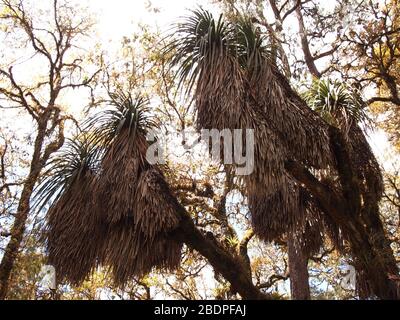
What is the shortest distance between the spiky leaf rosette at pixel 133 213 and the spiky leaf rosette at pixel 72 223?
0.55 ft

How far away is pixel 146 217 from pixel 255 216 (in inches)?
68.4

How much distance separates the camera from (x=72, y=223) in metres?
6.24

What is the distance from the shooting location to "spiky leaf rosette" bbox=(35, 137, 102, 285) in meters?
6.16

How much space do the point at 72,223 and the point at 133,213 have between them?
821 millimetres

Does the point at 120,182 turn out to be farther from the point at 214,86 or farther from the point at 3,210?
the point at 3,210

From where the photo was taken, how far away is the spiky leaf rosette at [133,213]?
19.8ft

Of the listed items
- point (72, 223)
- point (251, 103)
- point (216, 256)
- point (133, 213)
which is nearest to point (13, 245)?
point (72, 223)

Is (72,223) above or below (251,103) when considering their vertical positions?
below

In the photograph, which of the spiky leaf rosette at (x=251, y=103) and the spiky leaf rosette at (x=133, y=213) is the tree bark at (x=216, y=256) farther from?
the spiky leaf rosette at (x=251, y=103)

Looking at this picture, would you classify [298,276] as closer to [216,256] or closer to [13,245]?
[216,256]

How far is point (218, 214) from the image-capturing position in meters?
10.2
